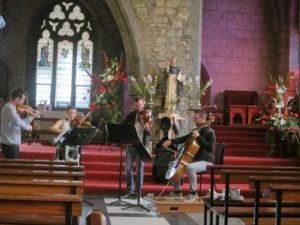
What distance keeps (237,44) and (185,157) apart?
9727mm

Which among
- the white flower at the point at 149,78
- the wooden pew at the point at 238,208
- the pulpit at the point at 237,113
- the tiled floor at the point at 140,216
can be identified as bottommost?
the tiled floor at the point at 140,216

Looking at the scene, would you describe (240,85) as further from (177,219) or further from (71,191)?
(71,191)

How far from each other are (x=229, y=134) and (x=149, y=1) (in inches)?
147

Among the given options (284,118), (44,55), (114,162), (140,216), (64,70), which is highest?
(44,55)

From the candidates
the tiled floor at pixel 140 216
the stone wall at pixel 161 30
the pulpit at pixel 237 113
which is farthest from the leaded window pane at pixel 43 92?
the tiled floor at pixel 140 216

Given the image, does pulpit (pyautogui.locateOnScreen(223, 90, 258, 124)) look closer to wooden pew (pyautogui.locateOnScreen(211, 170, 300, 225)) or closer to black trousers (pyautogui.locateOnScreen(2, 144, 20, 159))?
black trousers (pyautogui.locateOnScreen(2, 144, 20, 159))

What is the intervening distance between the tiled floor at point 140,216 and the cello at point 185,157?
0.54m

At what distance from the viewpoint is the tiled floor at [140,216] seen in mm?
6691

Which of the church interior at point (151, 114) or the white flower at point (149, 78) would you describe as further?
the white flower at point (149, 78)

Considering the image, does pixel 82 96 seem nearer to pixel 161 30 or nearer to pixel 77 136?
pixel 161 30

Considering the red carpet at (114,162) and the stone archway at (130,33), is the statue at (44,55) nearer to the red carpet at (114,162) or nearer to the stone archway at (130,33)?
the stone archway at (130,33)

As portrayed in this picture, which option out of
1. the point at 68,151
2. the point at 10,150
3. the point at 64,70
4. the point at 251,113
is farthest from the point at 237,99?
the point at 10,150

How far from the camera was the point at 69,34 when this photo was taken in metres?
17.8

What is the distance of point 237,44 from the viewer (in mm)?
16859
